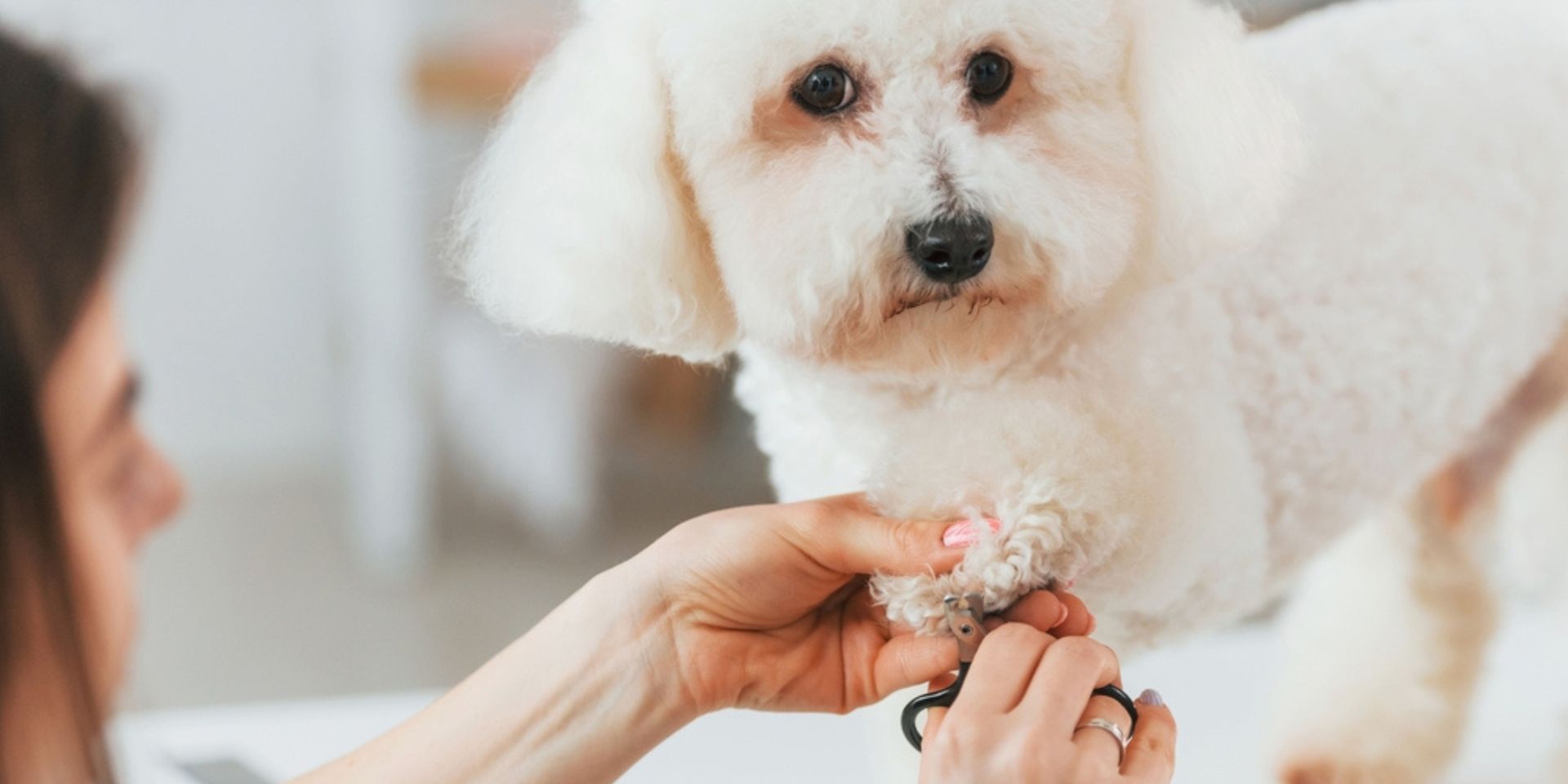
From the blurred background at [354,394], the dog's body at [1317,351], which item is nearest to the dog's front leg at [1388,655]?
the dog's body at [1317,351]

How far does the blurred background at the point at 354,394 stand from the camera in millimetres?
2311

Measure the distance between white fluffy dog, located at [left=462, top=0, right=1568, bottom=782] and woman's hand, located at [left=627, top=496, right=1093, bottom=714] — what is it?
1.7 inches

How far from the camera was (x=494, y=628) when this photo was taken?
7.66 feet

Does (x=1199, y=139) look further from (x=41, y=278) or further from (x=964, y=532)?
(x=41, y=278)

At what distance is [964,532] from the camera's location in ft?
2.08

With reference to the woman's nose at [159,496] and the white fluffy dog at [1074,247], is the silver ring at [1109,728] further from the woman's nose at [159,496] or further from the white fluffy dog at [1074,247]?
the woman's nose at [159,496]

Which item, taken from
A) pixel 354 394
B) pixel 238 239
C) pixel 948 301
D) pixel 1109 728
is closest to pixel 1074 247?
pixel 948 301

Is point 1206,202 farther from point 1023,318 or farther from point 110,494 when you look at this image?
point 110,494

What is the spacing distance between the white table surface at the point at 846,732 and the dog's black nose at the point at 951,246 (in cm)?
43

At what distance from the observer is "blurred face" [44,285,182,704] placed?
1.72ft

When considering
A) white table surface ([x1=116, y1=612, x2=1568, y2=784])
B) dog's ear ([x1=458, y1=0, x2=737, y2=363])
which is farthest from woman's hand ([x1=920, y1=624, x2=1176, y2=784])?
white table surface ([x1=116, y1=612, x2=1568, y2=784])

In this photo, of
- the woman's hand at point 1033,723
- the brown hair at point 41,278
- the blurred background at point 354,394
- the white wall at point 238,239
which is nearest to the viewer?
the brown hair at point 41,278

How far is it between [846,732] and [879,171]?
56cm

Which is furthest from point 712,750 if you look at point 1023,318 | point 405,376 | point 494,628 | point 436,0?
point 436,0
